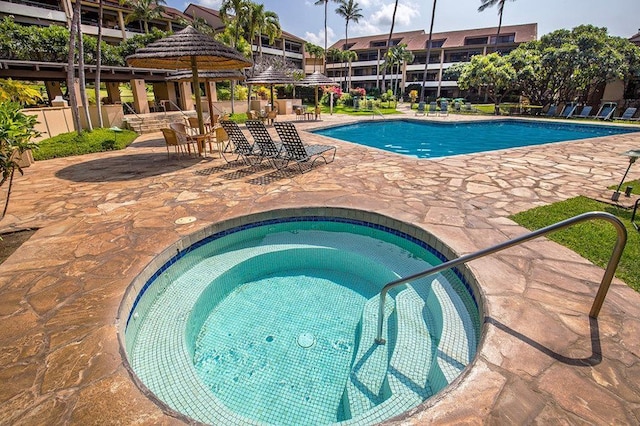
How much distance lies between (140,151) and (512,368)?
35.5 ft

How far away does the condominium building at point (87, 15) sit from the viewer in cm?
2610

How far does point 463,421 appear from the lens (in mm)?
1827

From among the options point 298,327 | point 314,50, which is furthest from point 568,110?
point 314,50

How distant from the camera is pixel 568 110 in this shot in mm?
19734

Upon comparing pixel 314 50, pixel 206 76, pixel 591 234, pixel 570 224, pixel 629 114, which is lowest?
pixel 591 234

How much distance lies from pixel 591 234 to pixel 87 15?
4342 cm

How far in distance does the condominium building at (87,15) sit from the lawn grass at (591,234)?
36143mm

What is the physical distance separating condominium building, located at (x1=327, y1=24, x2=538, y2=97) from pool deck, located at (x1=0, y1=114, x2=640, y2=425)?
140 feet

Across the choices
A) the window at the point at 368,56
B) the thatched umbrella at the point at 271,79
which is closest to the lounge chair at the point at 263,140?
the thatched umbrella at the point at 271,79

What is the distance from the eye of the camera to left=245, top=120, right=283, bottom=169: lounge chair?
23.6 ft

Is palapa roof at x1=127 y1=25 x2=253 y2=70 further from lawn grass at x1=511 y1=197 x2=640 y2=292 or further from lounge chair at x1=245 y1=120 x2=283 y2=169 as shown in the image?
lawn grass at x1=511 y1=197 x2=640 y2=292

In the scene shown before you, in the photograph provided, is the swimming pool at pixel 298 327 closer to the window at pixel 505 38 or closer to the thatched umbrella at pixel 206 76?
the thatched umbrella at pixel 206 76

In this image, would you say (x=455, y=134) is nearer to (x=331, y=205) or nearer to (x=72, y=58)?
(x=331, y=205)

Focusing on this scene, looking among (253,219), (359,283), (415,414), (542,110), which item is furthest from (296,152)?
(542,110)
